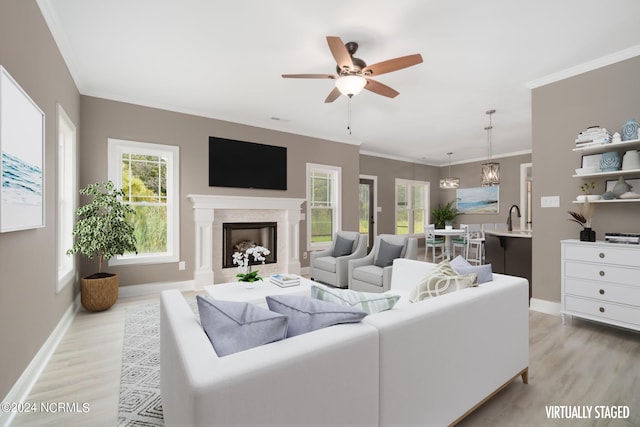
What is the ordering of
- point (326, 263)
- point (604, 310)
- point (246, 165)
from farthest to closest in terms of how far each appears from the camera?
point (246, 165)
point (326, 263)
point (604, 310)

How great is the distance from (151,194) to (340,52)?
342 cm

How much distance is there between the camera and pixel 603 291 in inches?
113

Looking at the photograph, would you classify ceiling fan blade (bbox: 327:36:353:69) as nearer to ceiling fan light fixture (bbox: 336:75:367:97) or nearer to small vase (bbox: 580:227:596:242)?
ceiling fan light fixture (bbox: 336:75:367:97)

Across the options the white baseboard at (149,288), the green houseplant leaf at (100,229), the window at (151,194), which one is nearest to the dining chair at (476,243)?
the white baseboard at (149,288)

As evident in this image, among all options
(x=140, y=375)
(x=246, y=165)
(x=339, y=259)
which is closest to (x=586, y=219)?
(x=339, y=259)

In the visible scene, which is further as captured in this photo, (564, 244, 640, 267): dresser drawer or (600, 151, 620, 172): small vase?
(600, 151, 620, 172): small vase

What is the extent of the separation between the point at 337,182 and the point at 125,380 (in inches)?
194

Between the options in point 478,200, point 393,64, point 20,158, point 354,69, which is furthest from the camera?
point 478,200

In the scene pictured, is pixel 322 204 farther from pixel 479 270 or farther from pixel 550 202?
pixel 479 270

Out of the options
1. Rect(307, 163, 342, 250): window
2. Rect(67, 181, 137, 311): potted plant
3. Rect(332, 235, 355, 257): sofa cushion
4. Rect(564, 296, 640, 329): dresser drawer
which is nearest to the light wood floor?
Rect(564, 296, 640, 329): dresser drawer

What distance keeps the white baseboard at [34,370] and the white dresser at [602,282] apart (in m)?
4.47

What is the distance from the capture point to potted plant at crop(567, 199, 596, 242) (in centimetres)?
305

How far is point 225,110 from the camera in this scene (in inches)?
183

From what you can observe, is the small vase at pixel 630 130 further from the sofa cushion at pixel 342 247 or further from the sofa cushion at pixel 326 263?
the sofa cushion at pixel 326 263
